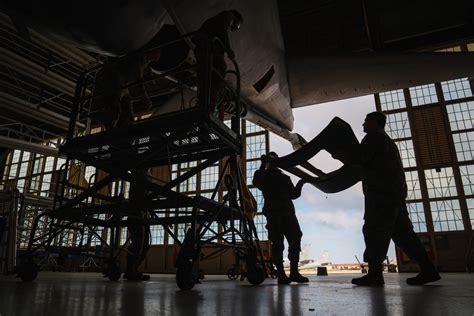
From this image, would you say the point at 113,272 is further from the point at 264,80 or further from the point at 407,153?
the point at 407,153

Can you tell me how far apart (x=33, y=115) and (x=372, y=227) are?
1326 cm

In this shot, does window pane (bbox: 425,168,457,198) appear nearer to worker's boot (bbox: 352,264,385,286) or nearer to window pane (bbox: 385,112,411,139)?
window pane (bbox: 385,112,411,139)

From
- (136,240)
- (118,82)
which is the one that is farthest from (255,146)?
(118,82)

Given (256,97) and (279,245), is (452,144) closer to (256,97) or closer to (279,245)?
(256,97)

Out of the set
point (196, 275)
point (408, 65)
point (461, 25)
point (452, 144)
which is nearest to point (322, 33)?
point (461, 25)

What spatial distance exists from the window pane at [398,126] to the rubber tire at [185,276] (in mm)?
17790

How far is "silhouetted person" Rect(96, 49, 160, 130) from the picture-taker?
389 centimetres

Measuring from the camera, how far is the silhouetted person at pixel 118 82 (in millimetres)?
3887

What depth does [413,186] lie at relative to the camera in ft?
55.8

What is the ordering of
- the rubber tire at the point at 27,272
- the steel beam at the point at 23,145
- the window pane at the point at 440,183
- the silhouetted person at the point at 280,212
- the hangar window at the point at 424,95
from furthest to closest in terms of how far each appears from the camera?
the hangar window at the point at 424,95
the window pane at the point at 440,183
the steel beam at the point at 23,145
the silhouetted person at the point at 280,212
the rubber tire at the point at 27,272

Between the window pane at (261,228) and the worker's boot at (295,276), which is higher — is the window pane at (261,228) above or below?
above

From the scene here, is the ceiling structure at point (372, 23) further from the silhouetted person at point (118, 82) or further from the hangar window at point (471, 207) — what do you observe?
the silhouetted person at point (118, 82)

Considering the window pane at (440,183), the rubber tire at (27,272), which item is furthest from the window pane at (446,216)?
the rubber tire at (27,272)

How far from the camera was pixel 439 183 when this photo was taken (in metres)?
16.5
